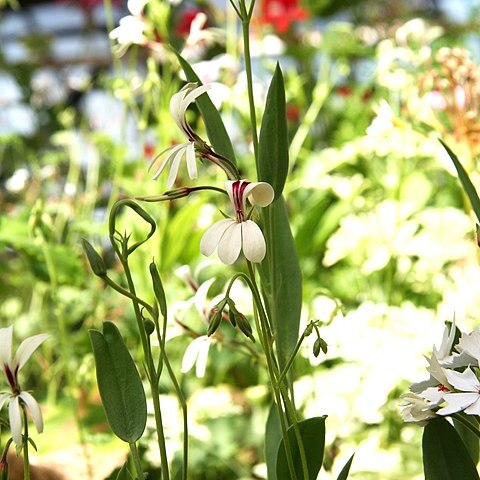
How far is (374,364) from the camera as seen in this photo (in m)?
0.90

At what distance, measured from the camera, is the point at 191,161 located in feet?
1.36

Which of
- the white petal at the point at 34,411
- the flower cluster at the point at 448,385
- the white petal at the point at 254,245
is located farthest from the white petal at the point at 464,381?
the white petal at the point at 34,411

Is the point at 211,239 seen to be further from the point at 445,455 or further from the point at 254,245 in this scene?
the point at 445,455

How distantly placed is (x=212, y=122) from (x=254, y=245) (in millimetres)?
128

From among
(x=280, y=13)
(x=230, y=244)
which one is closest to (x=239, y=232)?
(x=230, y=244)

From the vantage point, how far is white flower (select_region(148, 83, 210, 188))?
0.41m

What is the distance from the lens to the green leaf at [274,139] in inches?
18.0

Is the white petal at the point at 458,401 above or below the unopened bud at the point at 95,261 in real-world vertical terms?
below

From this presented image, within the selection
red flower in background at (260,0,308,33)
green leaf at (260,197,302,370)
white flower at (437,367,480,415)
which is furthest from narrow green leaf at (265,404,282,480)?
→ red flower in background at (260,0,308,33)

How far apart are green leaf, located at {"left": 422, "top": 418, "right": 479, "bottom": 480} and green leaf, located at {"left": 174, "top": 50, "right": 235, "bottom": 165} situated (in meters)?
0.20

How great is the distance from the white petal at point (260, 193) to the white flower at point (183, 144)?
0.03 meters

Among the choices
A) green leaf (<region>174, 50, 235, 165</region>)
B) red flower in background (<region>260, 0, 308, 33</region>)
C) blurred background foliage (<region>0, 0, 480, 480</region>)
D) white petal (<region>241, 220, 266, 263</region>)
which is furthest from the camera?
red flower in background (<region>260, 0, 308, 33</region>)

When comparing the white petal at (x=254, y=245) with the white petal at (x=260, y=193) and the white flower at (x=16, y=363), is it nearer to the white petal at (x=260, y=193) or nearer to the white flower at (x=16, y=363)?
the white petal at (x=260, y=193)

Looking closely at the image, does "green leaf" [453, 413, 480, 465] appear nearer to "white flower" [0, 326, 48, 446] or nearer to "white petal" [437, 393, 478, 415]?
"white petal" [437, 393, 478, 415]
